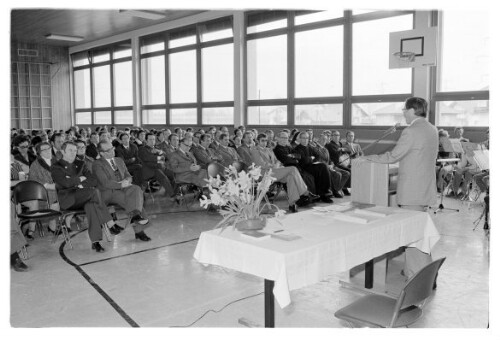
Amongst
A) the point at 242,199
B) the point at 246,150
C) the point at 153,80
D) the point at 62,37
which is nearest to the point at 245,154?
the point at 246,150

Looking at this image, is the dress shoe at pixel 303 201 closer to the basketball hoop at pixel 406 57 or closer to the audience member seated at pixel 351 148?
the audience member seated at pixel 351 148

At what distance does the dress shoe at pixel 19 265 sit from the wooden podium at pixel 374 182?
3.19 m

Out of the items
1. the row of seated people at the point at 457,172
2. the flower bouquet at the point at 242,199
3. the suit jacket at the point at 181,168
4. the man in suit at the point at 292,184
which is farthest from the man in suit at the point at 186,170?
the flower bouquet at the point at 242,199

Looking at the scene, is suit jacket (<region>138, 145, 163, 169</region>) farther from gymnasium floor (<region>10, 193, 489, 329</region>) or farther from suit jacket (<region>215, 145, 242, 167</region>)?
gymnasium floor (<region>10, 193, 489, 329</region>)

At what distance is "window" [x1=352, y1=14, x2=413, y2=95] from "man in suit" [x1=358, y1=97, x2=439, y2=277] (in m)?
7.25

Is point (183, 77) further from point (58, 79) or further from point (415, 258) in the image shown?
point (415, 258)

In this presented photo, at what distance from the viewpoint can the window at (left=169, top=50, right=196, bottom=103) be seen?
15.6 metres

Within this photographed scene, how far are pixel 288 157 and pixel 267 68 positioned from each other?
605 centimetres

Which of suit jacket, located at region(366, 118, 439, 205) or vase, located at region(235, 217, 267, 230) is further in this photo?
suit jacket, located at region(366, 118, 439, 205)

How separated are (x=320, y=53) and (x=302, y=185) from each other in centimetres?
603

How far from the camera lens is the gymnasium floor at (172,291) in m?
3.46

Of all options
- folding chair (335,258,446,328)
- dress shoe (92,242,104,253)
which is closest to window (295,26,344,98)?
dress shoe (92,242,104,253)

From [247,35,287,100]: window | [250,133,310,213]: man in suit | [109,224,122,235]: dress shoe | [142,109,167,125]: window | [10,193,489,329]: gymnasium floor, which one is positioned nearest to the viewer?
[10,193,489,329]: gymnasium floor
